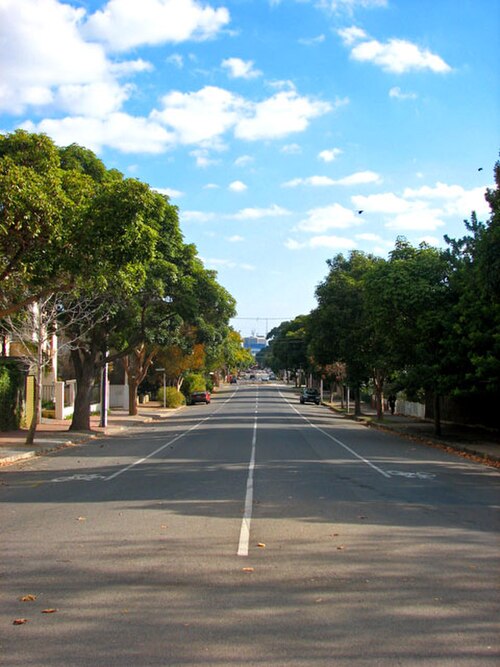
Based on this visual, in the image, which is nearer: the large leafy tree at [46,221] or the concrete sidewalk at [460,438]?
the large leafy tree at [46,221]

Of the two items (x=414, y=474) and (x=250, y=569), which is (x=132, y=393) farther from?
(x=250, y=569)

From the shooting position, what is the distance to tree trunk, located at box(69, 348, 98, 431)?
30000 mm

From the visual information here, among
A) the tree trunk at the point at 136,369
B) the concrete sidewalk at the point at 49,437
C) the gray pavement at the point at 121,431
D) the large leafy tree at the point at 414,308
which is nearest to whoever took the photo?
the concrete sidewalk at the point at 49,437

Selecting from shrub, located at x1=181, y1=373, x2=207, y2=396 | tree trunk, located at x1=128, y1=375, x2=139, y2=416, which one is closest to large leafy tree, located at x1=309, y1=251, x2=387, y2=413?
tree trunk, located at x1=128, y1=375, x2=139, y2=416

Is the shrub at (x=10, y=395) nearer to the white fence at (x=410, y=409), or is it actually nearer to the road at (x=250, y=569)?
the road at (x=250, y=569)

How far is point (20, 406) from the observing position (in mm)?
30453

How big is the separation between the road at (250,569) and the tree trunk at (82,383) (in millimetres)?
14960

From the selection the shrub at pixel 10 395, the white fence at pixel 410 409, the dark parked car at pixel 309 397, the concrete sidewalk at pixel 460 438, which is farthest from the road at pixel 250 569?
the dark parked car at pixel 309 397

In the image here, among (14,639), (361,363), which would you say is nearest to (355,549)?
(14,639)

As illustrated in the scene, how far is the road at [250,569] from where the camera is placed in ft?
16.5

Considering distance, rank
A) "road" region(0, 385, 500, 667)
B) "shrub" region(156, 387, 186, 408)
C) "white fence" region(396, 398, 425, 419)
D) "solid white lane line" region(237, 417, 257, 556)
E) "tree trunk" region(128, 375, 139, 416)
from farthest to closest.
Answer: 1. "shrub" region(156, 387, 186, 408)
2. "tree trunk" region(128, 375, 139, 416)
3. "white fence" region(396, 398, 425, 419)
4. "solid white lane line" region(237, 417, 257, 556)
5. "road" region(0, 385, 500, 667)

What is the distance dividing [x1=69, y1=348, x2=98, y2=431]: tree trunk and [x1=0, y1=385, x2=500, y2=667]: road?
49.1ft

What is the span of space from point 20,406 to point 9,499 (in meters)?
19.4

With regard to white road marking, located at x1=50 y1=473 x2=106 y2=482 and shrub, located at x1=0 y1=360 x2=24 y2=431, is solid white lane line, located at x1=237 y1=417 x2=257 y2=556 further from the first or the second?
shrub, located at x1=0 y1=360 x2=24 y2=431
